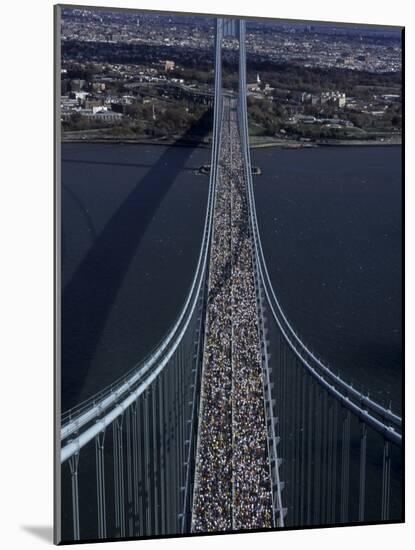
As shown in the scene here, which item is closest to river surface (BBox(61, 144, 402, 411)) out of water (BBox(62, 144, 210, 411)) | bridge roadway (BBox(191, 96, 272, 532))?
water (BBox(62, 144, 210, 411))

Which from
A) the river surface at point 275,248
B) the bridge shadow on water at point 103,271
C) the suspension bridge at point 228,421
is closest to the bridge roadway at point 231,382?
the suspension bridge at point 228,421

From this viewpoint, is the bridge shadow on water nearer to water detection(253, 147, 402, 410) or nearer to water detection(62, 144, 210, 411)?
water detection(62, 144, 210, 411)

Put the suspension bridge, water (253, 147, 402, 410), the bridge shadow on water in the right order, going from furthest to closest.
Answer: water (253, 147, 402, 410)
the suspension bridge
the bridge shadow on water

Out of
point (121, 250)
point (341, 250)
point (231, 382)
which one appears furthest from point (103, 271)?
point (341, 250)

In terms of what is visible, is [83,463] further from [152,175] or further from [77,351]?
[152,175]

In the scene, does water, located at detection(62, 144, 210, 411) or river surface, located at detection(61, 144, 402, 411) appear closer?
water, located at detection(62, 144, 210, 411)

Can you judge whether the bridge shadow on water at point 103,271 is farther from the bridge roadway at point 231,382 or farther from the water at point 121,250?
the bridge roadway at point 231,382

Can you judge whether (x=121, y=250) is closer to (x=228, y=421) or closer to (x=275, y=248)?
(x=275, y=248)

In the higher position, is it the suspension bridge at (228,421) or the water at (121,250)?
the water at (121,250)
